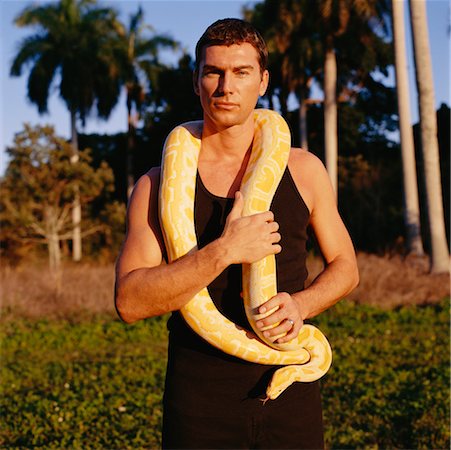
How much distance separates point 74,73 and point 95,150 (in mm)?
7252

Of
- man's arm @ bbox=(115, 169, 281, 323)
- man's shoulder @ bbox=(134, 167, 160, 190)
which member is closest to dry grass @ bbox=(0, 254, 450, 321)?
man's shoulder @ bbox=(134, 167, 160, 190)

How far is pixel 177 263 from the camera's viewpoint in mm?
2404

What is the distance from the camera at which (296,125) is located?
1410 inches

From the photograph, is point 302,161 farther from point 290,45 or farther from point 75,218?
point 75,218

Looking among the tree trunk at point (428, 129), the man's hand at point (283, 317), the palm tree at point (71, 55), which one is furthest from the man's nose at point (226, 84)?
the palm tree at point (71, 55)

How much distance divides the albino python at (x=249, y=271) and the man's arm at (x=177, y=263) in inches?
3.3

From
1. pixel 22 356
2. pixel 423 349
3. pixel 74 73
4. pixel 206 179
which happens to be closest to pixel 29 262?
pixel 74 73

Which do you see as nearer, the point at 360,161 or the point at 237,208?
the point at 237,208

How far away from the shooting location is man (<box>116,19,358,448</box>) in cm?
246

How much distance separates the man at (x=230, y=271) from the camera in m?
2.46

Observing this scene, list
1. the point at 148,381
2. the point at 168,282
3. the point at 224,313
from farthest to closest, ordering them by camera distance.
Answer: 1. the point at 148,381
2. the point at 224,313
3. the point at 168,282

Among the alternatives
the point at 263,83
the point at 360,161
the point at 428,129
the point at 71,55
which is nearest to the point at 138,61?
the point at 71,55

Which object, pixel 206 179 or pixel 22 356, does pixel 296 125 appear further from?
pixel 206 179

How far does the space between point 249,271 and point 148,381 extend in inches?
253
